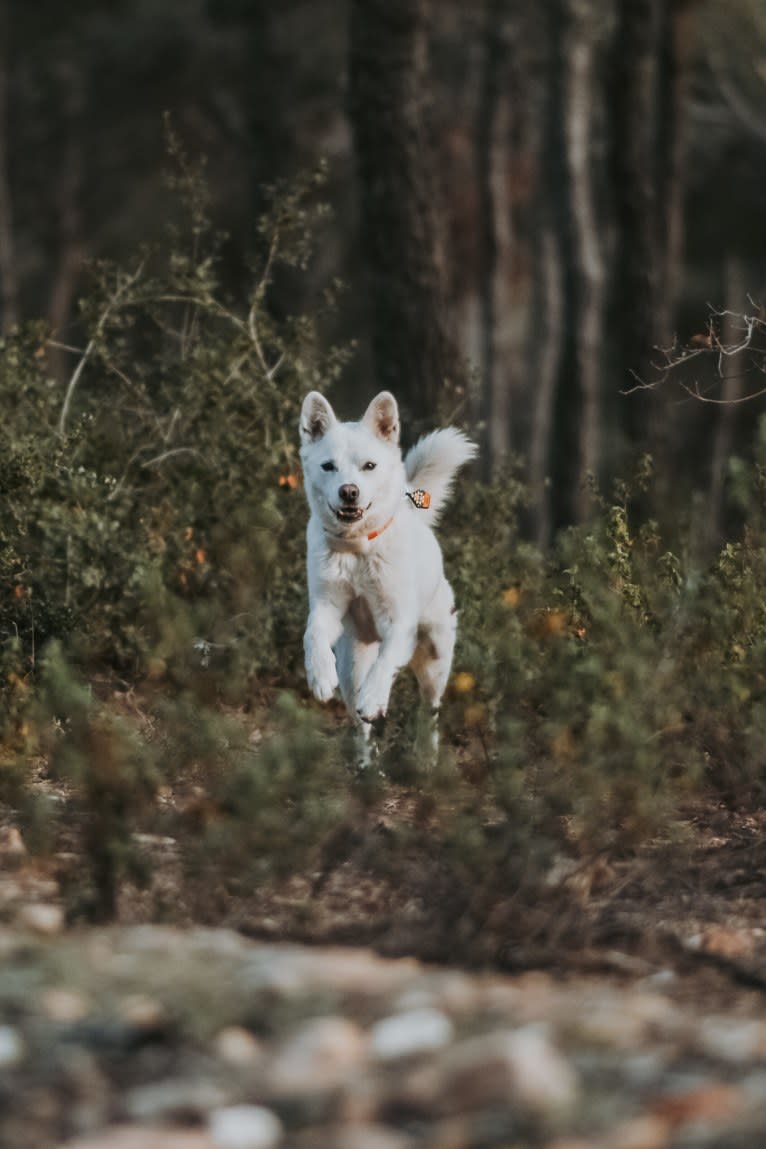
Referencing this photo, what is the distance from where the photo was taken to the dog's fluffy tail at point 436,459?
796 cm

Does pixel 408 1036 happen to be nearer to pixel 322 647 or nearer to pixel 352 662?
pixel 322 647

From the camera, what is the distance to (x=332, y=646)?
→ 7.68 m

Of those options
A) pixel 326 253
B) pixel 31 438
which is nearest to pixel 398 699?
pixel 31 438

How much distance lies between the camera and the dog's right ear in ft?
24.7

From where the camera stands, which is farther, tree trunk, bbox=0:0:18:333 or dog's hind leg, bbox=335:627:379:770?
tree trunk, bbox=0:0:18:333

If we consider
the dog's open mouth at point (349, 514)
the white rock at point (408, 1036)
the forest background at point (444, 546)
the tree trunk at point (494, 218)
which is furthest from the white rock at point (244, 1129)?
the tree trunk at point (494, 218)

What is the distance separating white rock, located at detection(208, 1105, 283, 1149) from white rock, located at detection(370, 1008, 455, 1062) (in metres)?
0.41

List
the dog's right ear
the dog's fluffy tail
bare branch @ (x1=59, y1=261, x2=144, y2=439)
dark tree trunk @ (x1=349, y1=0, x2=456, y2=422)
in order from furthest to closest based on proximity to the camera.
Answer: dark tree trunk @ (x1=349, y1=0, x2=456, y2=422)
bare branch @ (x1=59, y1=261, x2=144, y2=439)
the dog's fluffy tail
the dog's right ear

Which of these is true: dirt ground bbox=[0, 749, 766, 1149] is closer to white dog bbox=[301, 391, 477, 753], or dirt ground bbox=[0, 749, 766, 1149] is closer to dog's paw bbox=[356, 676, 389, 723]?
dog's paw bbox=[356, 676, 389, 723]

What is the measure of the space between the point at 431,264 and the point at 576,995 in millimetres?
7801

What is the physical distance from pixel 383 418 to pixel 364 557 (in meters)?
0.56

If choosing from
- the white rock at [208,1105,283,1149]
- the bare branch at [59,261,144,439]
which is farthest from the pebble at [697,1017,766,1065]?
the bare branch at [59,261,144,439]

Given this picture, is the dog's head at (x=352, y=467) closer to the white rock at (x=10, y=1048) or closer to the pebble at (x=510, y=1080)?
the white rock at (x=10, y=1048)

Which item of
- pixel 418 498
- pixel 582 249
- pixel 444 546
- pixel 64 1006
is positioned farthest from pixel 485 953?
pixel 582 249
